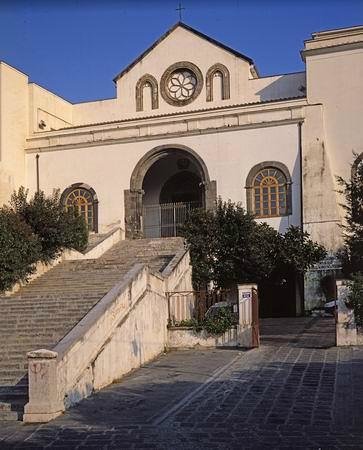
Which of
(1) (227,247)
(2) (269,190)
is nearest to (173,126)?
(2) (269,190)

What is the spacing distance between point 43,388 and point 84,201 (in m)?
20.0

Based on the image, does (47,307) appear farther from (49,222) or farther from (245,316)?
(49,222)

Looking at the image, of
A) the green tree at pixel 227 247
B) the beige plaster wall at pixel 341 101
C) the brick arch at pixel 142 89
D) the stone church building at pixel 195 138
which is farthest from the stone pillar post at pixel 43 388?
the brick arch at pixel 142 89

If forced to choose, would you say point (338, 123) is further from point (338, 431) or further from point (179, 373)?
point (338, 431)

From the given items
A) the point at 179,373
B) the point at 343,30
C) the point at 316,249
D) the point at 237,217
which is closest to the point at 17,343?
the point at 179,373

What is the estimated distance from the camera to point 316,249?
22984 millimetres

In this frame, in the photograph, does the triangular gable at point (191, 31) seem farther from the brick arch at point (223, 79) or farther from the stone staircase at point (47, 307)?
the stone staircase at point (47, 307)

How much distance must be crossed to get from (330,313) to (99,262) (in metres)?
8.84

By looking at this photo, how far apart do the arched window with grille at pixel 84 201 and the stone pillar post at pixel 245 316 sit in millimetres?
13700

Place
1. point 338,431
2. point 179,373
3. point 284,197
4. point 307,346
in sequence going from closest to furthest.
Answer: point 338,431 < point 179,373 < point 307,346 < point 284,197

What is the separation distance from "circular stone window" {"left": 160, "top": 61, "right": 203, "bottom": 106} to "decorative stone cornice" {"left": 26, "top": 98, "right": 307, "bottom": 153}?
280 centimetres

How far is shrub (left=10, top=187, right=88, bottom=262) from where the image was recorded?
61.8ft

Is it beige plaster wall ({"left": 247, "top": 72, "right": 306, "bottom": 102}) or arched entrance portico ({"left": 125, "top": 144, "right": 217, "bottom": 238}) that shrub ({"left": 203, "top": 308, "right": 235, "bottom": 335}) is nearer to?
arched entrance portico ({"left": 125, "top": 144, "right": 217, "bottom": 238})

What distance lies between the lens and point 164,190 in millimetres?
30547
